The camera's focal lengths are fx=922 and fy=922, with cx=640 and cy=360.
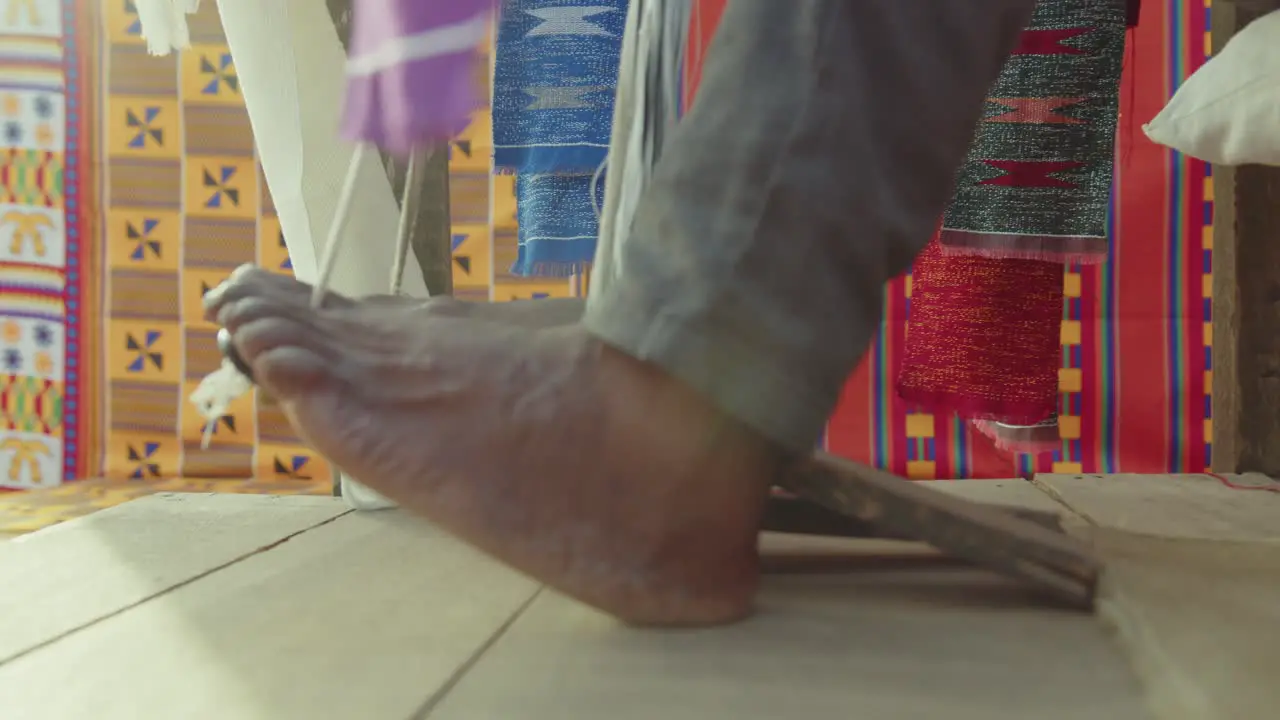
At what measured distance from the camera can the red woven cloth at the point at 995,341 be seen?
0.98 metres

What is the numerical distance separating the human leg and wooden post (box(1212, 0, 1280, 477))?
88cm

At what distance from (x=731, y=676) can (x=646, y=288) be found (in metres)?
0.20

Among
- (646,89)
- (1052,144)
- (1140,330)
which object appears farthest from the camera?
(1140,330)

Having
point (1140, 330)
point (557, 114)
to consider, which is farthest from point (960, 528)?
point (1140, 330)

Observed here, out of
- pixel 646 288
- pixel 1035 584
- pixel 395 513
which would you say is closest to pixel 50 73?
pixel 395 513

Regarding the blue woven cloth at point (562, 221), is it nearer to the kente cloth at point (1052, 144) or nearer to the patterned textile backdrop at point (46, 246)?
the kente cloth at point (1052, 144)

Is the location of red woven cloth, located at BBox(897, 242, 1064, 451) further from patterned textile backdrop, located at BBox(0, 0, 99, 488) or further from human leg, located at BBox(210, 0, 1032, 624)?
patterned textile backdrop, located at BBox(0, 0, 99, 488)

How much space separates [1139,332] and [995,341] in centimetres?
74

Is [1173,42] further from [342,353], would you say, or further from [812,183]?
[342,353]

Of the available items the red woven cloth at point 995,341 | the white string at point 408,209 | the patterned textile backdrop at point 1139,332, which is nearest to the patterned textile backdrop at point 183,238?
the patterned textile backdrop at point 1139,332

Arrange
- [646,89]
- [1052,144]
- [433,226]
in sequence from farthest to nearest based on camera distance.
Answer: [433,226]
[1052,144]
[646,89]

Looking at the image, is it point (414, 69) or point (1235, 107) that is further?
point (1235, 107)

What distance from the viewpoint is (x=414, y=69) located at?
0.60m

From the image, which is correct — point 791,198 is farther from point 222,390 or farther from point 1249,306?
point 1249,306
